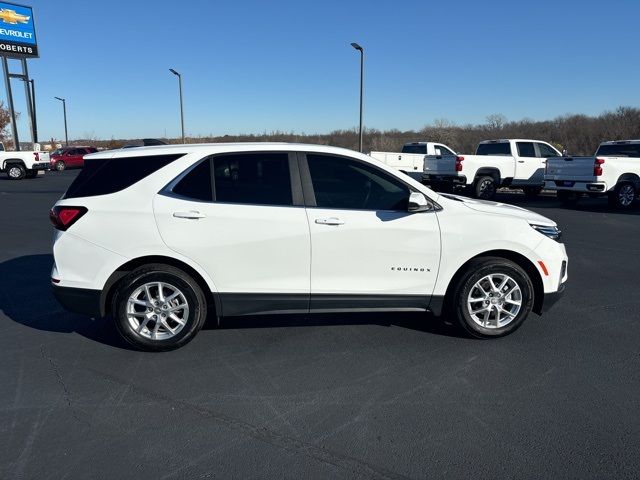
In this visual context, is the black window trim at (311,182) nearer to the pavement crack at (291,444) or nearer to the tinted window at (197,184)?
the tinted window at (197,184)

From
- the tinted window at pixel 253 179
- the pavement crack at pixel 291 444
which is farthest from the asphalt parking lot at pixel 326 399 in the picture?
the tinted window at pixel 253 179

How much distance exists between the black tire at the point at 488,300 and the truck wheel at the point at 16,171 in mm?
28580

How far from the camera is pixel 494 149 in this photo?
17.0m

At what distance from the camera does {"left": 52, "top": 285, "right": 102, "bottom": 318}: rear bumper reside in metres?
4.07

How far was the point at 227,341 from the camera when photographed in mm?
4438

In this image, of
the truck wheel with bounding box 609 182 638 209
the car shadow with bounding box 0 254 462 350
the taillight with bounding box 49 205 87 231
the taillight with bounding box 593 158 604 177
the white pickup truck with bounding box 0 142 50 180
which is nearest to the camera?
the taillight with bounding box 49 205 87 231

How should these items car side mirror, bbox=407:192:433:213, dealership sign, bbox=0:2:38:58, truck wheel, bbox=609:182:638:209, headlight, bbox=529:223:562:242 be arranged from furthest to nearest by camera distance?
dealership sign, bbox=0:2:38:58
truck wheel, bbox=609:182:638:209
headlight, bbox=529:223:562:242
car side mirror, bbox=407:192:433:213

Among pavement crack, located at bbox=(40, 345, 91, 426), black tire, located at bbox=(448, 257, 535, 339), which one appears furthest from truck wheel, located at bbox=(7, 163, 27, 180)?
black tire, located at bbox=(448, 257, 535, 339)

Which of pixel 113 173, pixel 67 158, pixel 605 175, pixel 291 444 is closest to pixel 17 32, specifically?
pixel 67 158

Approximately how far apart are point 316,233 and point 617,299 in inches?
152

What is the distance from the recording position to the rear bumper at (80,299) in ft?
13.3

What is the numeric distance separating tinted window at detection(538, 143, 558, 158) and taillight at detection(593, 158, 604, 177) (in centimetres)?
353

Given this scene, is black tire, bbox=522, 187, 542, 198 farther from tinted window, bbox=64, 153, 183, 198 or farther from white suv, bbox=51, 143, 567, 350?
tinted window, bbox=64, 153, 183, 198

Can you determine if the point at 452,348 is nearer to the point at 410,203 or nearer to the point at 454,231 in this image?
the point at 454,231
